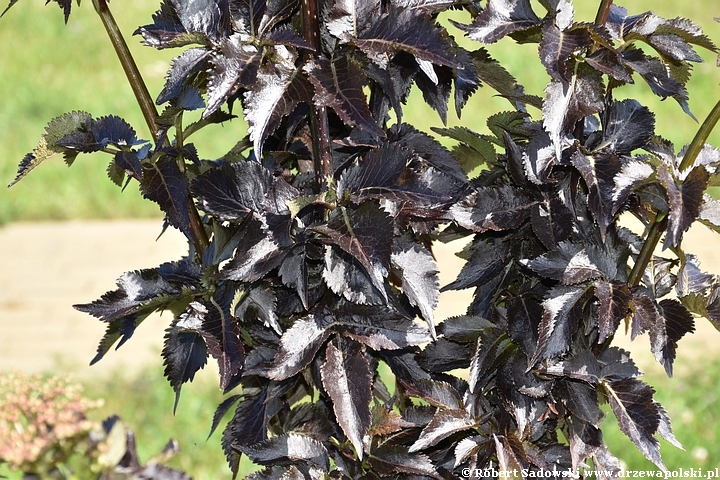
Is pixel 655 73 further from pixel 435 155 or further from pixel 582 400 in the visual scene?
pixel 582 400

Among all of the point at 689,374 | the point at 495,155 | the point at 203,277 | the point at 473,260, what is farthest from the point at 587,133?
the point at 689,374

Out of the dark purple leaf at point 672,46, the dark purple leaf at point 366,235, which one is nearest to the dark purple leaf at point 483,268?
the dark purple leaf at point 366,235

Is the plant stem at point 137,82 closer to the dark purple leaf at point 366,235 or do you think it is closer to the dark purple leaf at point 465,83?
the dark purple leaf at point 366,235

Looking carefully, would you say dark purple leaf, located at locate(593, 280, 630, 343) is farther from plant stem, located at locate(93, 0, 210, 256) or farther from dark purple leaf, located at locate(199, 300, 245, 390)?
plant stem, located at locate(93, 0, 210, 256)

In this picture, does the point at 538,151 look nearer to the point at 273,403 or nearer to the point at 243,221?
the point at 243,221

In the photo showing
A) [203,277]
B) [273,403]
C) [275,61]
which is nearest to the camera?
[275,61]

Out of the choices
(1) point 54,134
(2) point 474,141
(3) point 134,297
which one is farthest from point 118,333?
(2) point 474,141

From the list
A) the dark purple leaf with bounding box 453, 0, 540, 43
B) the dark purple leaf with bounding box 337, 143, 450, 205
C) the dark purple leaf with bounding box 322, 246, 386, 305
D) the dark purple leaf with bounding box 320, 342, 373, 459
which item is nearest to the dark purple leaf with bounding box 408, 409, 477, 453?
the dark purple leaf with bounding box 320, 342, 373, 459
